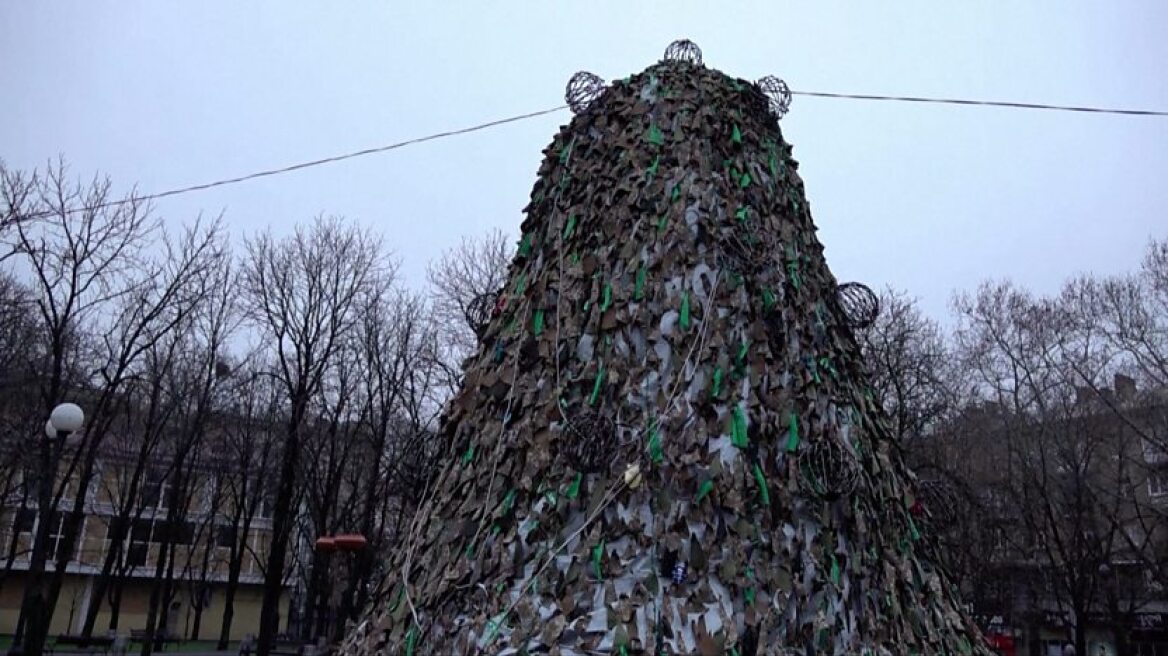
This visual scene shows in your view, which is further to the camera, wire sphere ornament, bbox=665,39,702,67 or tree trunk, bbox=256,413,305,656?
tree trunk, bbox=256,413,305,656

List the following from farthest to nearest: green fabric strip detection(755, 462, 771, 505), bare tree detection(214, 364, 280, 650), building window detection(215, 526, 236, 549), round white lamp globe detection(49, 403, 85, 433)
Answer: building window detection(215, 526, 236, 549), bare tree detection(214, 364, 280, 650), round white lamp globe detection(49, 403, 85, 433), green fabric strip detection(755, 462, 771, 505)

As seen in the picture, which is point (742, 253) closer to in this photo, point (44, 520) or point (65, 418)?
point (65, 418)

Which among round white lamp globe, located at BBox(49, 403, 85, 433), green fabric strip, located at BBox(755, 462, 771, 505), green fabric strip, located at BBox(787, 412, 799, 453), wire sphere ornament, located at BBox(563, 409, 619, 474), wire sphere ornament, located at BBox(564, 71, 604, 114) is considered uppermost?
wire sphere ornament, located at BBox(564, 71, 604, 114)

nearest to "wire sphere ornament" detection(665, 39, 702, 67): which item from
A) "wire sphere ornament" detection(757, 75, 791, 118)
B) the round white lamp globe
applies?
"wire sphere ornament" detection(757, 75, 791, 118)

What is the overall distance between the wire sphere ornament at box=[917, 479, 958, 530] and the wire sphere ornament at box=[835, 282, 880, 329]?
1.11 m

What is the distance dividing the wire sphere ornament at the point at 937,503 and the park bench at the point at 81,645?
78.9 ft

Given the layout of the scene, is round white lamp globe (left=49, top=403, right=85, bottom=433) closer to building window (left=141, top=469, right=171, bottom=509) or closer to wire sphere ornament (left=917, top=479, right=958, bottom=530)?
wire sphere ornament (left=917, top=479, right=958, bottom=530)

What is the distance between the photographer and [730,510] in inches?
160

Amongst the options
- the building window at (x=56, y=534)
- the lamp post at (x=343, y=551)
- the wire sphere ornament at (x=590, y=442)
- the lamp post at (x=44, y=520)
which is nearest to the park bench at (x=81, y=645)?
the building window at (x=56, y=534)

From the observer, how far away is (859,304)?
18.7 feet

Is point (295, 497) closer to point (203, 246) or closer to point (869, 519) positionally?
point (203, 246)

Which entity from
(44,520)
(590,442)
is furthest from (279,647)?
(590,442)

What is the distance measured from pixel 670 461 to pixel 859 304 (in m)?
2.22

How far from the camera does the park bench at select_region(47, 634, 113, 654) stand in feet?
77.8
